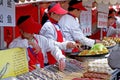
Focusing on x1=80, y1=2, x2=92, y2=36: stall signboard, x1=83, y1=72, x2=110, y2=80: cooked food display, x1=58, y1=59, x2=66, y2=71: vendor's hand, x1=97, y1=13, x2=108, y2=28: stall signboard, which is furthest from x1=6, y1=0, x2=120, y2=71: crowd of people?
x1=97, y1=13, x2=108, y2=28: stall signboard

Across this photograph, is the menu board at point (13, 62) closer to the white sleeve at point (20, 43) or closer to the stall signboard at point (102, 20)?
the white sleeve at point (20, 43)

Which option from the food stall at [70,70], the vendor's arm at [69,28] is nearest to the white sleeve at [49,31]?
the food stall at [70,70]

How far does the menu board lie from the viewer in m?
2.86

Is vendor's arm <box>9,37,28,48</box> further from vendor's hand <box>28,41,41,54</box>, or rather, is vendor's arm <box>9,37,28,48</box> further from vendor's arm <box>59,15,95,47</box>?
vendor's arm <box>59,15,95,47</box>

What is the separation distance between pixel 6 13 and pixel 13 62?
0.55m

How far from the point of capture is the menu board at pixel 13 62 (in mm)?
2857

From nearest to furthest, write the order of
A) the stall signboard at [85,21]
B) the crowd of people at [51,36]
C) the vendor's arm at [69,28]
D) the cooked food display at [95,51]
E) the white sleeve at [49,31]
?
the crowd of people at [51,36] → the white sleeve at [49,31] → the cooked food display at [95,51] → the vendor's arm at [69,28] → the stall signboard at [85,21]

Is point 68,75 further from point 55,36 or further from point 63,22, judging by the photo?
point 63,22

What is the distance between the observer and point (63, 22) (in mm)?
4766

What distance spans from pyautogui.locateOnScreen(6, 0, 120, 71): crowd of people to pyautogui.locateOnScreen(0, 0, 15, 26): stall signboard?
0.21 metres

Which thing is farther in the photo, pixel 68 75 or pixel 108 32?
pixel 108 32

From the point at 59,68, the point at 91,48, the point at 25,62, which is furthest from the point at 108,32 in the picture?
the point at 25,62

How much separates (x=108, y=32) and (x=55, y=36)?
4.10 metres

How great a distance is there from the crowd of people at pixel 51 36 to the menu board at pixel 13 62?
16cm
